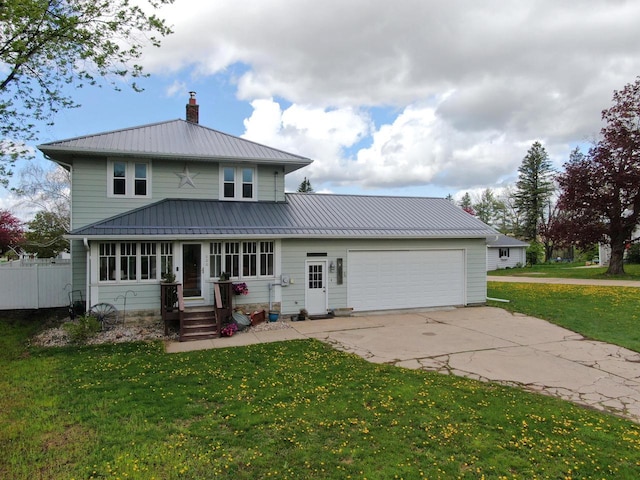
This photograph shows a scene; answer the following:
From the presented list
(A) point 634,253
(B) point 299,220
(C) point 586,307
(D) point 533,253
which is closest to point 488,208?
(D) point 533,253

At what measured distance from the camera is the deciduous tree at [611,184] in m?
24.1

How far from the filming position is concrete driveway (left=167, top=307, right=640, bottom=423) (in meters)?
6.59

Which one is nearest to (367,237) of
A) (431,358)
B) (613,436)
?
(431,358)

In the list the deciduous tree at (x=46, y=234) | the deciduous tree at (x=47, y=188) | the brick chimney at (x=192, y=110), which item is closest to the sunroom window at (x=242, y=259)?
the brick chimney at (x=192, y=110)

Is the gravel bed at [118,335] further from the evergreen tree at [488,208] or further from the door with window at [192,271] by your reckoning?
the evergreen tree at [488,208]

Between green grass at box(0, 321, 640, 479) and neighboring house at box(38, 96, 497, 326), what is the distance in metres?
4.30

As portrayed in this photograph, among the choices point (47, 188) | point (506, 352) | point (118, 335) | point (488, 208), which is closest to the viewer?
point (506, 352)

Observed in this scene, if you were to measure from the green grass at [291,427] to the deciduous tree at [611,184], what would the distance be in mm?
24296

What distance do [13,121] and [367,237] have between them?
10.6 meters

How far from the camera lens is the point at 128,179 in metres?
12.2

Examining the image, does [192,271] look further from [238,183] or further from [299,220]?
[299,220]

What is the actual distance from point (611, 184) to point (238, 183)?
947 inches

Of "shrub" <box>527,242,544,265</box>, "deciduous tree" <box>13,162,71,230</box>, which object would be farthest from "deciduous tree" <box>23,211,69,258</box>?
"shrub" <box>527,242,544,265</box>

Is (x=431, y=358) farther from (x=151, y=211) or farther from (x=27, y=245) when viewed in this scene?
(x=27, y=245)
